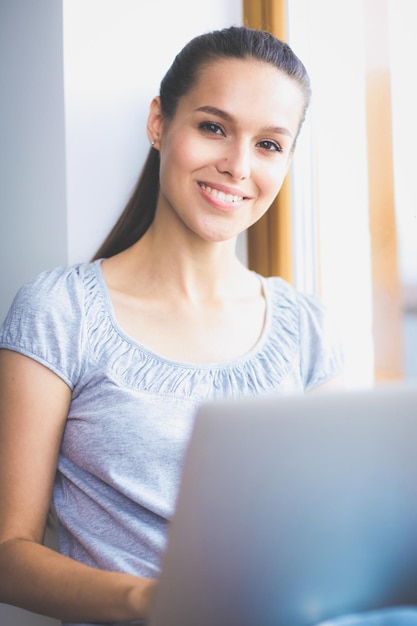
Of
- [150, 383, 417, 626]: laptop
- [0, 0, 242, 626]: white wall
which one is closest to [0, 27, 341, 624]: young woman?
[0, 0, 242, 626]: white wall

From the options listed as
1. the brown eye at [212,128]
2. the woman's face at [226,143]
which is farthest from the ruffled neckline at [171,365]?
the brown eye at [212,128]

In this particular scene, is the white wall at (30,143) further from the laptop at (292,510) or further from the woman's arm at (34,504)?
the laptop at (292,510)

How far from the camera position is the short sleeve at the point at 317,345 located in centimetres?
142

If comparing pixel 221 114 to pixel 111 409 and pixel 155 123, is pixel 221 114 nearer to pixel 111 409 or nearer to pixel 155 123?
pixel 155 123

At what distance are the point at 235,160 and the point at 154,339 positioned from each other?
35 cm

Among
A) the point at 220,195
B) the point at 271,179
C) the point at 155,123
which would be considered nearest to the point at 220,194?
the point at 220,195

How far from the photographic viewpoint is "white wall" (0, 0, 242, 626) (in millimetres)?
1523

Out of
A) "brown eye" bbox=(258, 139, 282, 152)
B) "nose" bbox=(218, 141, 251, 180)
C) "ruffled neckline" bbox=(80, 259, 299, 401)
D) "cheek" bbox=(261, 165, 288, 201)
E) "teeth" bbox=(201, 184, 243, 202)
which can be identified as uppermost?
"brown eye" bbox=(258, 139, 282, 152)

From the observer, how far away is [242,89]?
4.20ft

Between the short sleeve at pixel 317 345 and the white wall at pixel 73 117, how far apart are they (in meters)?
0.47

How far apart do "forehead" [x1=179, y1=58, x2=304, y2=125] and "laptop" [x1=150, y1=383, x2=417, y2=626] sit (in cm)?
82

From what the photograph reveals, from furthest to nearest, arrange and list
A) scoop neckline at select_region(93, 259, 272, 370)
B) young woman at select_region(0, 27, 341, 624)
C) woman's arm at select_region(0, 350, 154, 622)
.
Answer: scoop neckline at select_region(93, 259, 272, 370)
young woman at select_region(0, 27, 341, 624)
woman's arm at select_region(0, 350, 154, 622)

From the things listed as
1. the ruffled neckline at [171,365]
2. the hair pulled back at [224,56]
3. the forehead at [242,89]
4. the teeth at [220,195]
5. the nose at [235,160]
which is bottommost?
the ruffled neckline at [171,365]

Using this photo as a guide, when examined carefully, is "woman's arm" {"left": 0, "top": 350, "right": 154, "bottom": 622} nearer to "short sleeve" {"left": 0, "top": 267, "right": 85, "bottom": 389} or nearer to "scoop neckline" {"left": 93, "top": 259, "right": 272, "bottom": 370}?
"short sleeve" {"left": 0, "top": 267, "right": 85, "bottom": 389}
